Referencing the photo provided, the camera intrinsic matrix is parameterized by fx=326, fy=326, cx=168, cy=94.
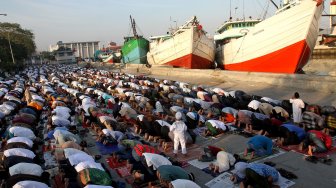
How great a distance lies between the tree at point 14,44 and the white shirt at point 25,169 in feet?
151

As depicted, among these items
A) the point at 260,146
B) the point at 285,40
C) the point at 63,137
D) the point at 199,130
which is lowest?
the point at 199,130

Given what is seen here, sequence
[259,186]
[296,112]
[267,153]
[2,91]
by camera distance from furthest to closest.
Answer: [2,91]
[296,112]
[267,153]
[259,186]

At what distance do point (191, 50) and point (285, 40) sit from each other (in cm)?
1027

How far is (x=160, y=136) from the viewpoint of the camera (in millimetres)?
10102

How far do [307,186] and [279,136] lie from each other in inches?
111

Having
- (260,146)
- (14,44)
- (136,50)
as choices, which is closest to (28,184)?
(260,146)

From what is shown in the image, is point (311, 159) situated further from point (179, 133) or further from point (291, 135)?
point (179, 133)

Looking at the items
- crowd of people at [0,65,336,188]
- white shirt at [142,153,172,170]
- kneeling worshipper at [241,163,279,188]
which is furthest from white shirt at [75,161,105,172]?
kneeling worshipper at [241,163,279,188]

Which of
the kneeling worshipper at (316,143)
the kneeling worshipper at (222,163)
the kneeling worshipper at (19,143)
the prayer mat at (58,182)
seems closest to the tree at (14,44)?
the kneeling worshipper at (19,143)

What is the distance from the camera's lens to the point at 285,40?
20562 millimetres

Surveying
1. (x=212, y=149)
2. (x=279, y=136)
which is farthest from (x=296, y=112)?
(x=212, y=149)

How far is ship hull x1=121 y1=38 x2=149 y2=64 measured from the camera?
4731 centimetres

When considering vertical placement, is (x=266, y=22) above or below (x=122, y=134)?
above

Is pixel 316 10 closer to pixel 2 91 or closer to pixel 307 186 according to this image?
pixel 307 186
